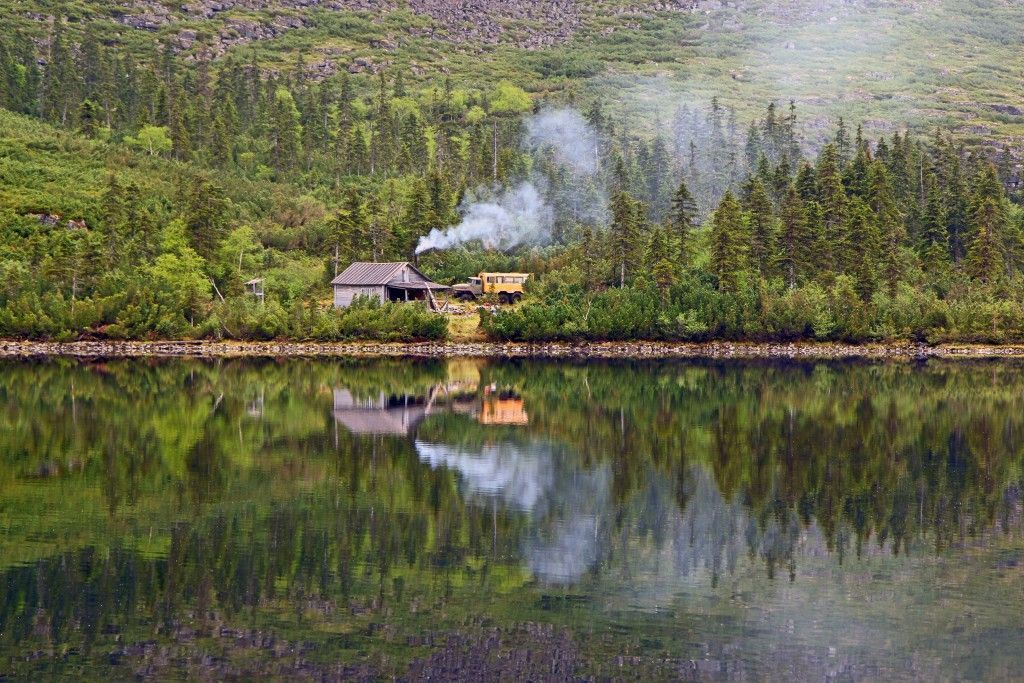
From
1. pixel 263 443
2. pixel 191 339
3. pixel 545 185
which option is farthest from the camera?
pixel 545 185

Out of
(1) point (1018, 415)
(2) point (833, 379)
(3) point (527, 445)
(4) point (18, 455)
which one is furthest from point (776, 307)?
(4) point (18, 455)

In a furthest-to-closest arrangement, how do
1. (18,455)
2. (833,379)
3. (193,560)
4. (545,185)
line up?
(545,185) → (833,379) → (18,455) → (193,560)

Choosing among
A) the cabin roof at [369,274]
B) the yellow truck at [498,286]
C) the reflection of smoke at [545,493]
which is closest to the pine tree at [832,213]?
the yellow truck at [498,286]

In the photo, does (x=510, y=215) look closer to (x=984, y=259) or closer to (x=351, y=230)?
(x=351, y=230)

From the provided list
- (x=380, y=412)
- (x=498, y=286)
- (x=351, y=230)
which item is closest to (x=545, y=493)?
(x=380, y=412)

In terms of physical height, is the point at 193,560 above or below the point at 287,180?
below

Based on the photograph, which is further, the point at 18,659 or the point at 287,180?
the point at 287,180

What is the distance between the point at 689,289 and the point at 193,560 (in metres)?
72.9

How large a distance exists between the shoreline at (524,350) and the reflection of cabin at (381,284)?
25.4 feet

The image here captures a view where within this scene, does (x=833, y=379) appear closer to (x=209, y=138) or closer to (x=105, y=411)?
(x=105, y=411)

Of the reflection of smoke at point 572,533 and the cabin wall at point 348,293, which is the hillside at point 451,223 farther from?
the reflection of smoke at point 572,533

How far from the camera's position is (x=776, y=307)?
96688 millimetres

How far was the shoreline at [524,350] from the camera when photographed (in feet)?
286

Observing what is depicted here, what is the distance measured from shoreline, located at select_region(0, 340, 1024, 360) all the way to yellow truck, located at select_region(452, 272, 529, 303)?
9.43 metres
